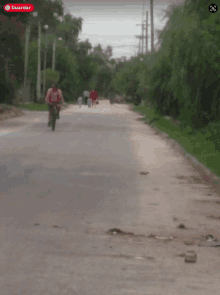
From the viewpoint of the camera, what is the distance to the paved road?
446 centimetres

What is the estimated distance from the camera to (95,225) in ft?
20.7

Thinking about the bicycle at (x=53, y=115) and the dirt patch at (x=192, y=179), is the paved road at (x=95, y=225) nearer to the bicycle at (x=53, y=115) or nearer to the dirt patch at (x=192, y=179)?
the dirt patch at (x=192, y=179)

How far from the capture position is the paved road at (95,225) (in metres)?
4.46

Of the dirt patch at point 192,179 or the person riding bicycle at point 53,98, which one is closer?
the dirt patch at point 192,179

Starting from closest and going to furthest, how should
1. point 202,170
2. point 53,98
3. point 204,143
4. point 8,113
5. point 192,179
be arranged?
point 192,179
point 202,170
point 204,143
point 53,98
point 8,113

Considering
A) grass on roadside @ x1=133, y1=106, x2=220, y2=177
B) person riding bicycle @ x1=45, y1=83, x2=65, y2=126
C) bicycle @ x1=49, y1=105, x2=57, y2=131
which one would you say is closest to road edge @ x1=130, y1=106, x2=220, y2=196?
grass on roadside @ x1=133, y1=106, x2=220, y2=177

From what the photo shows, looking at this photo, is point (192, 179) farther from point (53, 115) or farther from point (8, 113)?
point (8, 113)

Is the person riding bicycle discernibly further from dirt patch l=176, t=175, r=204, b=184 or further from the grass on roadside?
dirt patch l=176, t=175, r=204, b=184

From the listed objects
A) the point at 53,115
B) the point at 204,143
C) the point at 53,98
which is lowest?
the point at 204,143

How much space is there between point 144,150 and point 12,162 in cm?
488

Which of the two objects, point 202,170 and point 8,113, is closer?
point 202,170

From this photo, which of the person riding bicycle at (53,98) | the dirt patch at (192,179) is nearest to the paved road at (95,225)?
the dirt patch at (192,179)

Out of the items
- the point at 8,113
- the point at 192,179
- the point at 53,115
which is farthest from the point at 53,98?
the point at 8,113

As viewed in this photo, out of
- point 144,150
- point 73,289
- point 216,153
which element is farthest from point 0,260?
point 144,150
